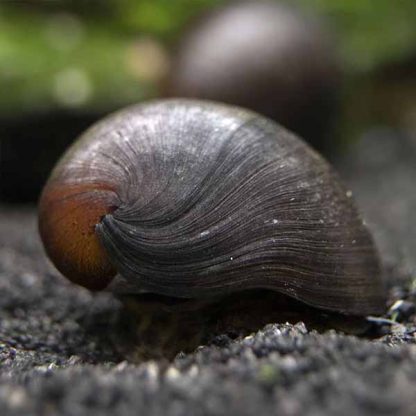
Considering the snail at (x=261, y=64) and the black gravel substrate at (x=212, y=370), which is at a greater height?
the snail at (x=261, y=64)

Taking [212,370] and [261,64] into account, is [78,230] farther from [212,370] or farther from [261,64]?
[261,64]

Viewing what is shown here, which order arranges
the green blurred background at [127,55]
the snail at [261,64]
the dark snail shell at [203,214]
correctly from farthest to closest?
the green blurred background at [127,55]
the snail at [261,64]
the dark snail shell at [203,214]

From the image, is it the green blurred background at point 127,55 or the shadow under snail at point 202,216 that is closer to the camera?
the shadow under snail at point 202,216

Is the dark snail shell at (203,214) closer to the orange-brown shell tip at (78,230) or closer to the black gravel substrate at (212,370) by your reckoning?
the orange-brown shell tip at (78,230)

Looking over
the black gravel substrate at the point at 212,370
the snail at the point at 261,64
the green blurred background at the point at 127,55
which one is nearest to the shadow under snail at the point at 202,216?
the black gravel substrate at the point at 212,370

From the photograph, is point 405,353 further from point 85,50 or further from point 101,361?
point 85,50

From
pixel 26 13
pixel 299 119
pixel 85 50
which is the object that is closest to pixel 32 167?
pixel 85 50

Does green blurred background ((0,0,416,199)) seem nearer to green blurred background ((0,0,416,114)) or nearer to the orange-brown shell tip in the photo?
green blurred background ((0,0,416,114))
